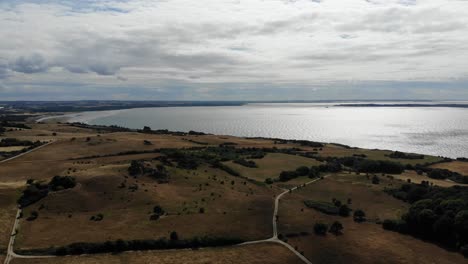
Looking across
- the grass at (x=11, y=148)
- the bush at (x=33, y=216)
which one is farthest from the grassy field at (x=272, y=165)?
the grass at (x=11, y=148)

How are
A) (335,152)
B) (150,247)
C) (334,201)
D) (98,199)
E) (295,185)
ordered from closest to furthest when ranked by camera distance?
(150,247), (98,199), (334,201), (295,185), (335,152)

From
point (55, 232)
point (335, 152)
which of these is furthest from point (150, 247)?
point (335, 152)

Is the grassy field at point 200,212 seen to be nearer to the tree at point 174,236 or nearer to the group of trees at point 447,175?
the tree at point 174,236

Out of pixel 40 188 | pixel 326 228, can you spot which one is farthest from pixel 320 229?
pixel 40 188

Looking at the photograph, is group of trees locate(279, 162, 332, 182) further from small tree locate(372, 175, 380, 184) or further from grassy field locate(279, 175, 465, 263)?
grassy field locate(279, 175, 465, 263)

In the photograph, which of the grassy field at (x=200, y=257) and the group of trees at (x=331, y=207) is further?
the group of trees at (x=331, y=207)

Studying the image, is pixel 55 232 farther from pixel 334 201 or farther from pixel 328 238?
pixel 334 201
